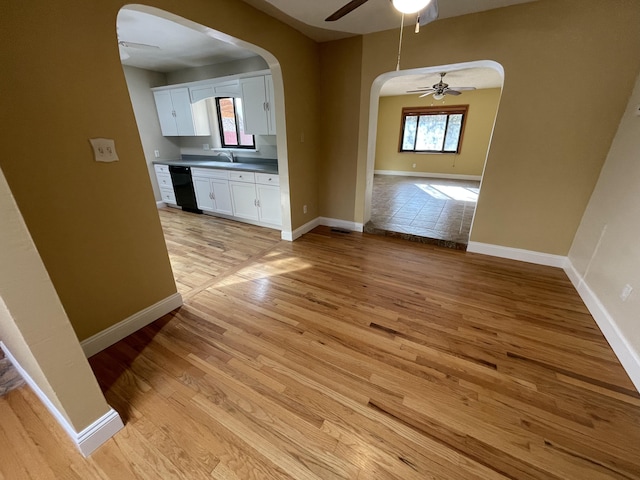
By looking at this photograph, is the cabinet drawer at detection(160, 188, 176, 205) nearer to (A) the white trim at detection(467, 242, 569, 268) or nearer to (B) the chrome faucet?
(B) the chrome faucet

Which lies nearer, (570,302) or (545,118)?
(570,302)

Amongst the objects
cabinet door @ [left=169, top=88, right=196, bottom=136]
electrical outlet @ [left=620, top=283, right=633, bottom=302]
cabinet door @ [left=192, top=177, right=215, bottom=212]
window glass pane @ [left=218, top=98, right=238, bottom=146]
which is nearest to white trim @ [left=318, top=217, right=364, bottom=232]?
cabinet door @ [left=192, top=177, right=215, bottom=212]

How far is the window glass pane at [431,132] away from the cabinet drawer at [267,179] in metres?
5.85

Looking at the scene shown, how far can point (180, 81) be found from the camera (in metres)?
4.66

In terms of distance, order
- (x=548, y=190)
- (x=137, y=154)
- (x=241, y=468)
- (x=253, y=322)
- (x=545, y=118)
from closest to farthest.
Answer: (x=241, y=468)
(x=137, y=154)
(x=253, y=322)
(x=545, y=118)
(x=548, y=190)

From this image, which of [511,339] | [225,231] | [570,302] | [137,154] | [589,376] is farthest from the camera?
[225,231]

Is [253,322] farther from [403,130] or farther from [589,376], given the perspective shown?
[403,130]

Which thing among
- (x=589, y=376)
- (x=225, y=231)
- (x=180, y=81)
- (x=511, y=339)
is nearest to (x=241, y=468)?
(x=511, y=339)

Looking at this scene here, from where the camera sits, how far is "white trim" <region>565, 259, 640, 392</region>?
1558 mm

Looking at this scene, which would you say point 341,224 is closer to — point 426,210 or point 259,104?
point 426,210

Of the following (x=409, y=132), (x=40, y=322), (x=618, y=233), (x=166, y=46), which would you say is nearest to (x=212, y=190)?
(x=166, y=46)

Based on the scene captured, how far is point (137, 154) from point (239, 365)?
154 cm

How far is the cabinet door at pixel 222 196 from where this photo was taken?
13.4 feet

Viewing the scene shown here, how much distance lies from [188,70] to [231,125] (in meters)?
1.20
